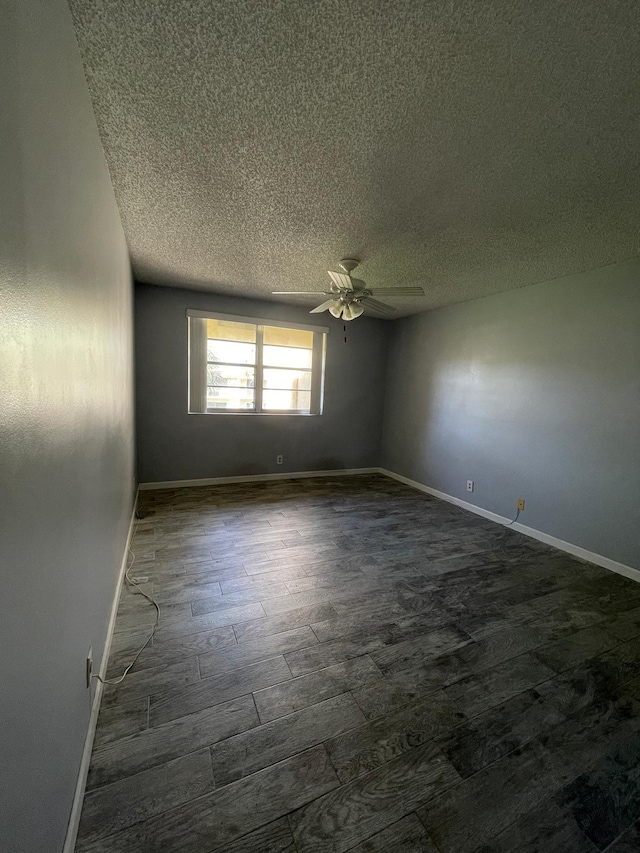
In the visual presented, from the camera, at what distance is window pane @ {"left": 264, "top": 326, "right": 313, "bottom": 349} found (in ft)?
14.3

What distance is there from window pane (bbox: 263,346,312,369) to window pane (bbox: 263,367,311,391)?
0.29 ft

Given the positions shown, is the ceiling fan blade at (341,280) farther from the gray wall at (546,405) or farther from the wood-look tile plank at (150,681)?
the wood-look tile plank at (150,681)

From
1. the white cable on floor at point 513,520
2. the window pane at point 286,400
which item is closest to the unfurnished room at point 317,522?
the white cable on floor at point 513,520

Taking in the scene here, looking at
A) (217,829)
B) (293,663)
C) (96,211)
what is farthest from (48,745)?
(96,211)

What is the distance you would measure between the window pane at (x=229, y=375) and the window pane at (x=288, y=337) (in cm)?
52

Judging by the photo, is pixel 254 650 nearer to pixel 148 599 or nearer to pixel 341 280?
pixel 148 599

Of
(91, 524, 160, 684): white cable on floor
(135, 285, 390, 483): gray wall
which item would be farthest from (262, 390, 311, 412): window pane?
(91, 524, 160, 684): white cable on floor

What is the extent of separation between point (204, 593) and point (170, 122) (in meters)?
2.51

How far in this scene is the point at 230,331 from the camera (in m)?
4.15

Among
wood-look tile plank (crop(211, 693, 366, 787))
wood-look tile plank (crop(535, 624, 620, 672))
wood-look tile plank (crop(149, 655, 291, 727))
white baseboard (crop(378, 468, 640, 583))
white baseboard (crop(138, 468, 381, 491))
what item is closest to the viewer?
wood-look tile plank (crop(211, 693, 366, 787))

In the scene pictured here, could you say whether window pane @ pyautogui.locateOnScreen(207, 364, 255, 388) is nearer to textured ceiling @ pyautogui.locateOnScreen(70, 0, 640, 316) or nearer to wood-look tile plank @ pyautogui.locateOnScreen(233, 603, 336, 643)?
textured ceiling @ pyautogui.locateOnScreen(70, 0, 640, 316)

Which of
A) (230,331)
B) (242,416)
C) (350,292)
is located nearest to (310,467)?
(242,416)

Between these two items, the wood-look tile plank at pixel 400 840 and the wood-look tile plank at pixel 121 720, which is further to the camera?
the wood-look tile plank at pixel 121 720

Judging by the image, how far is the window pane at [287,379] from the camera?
444 cm
